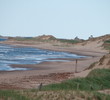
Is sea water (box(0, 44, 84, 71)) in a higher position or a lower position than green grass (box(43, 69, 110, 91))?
lower

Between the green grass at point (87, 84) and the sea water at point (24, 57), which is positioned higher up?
the green grass at point (87, 84)

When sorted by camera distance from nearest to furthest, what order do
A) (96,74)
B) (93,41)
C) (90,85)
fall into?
(90,85)
(96,74)
(93,41)

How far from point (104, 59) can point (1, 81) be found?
1215 centimetres

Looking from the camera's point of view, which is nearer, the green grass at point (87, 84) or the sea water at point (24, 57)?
the green grass at point (87, 84)

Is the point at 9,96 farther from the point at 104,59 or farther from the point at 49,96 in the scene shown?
the point at 104,59

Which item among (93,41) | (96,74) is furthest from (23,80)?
Answer: (93,41)

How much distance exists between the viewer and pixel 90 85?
20.4 metres

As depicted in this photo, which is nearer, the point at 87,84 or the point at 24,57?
the point at 87,84

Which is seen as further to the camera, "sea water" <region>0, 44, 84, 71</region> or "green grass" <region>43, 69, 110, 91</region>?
"sea water" <region>0, 44, 84, 71</region>

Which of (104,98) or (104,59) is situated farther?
(104,59)

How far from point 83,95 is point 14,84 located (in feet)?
37.7

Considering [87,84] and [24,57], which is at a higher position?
[87,84]

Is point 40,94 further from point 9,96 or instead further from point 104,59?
point 104,59

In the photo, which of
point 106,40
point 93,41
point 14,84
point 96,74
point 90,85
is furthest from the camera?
point 93,41
